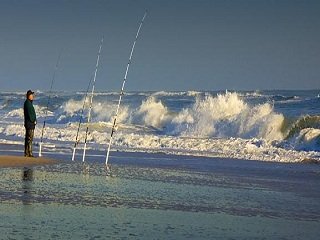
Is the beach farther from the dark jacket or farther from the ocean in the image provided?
the dark jacket

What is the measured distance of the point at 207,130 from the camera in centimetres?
3222

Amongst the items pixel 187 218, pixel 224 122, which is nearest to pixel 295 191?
pixel 187 218

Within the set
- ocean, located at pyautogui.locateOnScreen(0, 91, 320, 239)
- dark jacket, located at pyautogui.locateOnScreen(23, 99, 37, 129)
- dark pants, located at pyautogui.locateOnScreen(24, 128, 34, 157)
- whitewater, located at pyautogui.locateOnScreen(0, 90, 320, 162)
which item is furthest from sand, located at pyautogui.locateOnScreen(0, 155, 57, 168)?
whitewater, located at pyautogui.locateOnScreen(0, 90, 320, 162)

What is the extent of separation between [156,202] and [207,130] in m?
23.1

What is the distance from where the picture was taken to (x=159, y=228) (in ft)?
23.9

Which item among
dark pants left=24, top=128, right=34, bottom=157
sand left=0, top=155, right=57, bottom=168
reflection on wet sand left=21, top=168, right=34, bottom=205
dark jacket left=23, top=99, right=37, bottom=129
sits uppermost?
dark jacket left=23, top=99, right=37, bottom=129

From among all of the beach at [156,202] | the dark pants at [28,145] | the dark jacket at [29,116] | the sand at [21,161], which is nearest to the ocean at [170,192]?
the beach at [156,202]

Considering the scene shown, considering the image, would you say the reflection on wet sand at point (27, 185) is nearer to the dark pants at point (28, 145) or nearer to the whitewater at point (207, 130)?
the dark pants at point (28, 145)

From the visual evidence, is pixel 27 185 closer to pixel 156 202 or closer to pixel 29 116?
pixel 156 202

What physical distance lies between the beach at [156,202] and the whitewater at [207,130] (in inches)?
230

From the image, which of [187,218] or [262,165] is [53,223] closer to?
[187,218]

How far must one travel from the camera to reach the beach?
23.4ft

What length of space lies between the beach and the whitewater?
584 cm

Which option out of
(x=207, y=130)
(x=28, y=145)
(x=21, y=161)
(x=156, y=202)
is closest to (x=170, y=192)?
(x=156, y=202)
